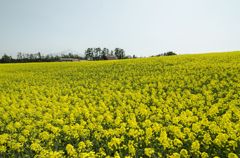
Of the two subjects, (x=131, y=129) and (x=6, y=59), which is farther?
(x=6, y=59)

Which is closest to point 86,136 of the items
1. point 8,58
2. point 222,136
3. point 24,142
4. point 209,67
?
point 24,142

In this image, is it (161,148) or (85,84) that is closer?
(161,148)

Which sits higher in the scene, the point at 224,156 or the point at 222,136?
the point at 222,136

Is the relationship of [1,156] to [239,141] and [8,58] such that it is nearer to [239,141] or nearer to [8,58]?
[239,141]

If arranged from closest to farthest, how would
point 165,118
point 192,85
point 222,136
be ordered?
1. point 222,136
2. point 165,118
3. point 192,85

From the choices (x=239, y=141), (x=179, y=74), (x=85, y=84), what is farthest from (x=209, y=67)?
(x=239, y=141)

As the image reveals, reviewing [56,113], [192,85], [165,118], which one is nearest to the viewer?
[165,118]

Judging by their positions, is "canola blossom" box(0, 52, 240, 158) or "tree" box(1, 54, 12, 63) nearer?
"canola blossom" box(0, 52, 240, 158)

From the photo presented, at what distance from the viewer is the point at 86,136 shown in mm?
10430

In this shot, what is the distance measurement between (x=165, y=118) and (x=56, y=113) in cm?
449

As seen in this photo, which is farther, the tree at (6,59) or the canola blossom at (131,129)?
the tree at (6,59)

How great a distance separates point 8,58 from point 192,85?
8229 centimetres

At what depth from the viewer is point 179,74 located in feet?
81.4

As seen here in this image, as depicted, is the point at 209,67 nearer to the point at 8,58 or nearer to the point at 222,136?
the point at 222,136
